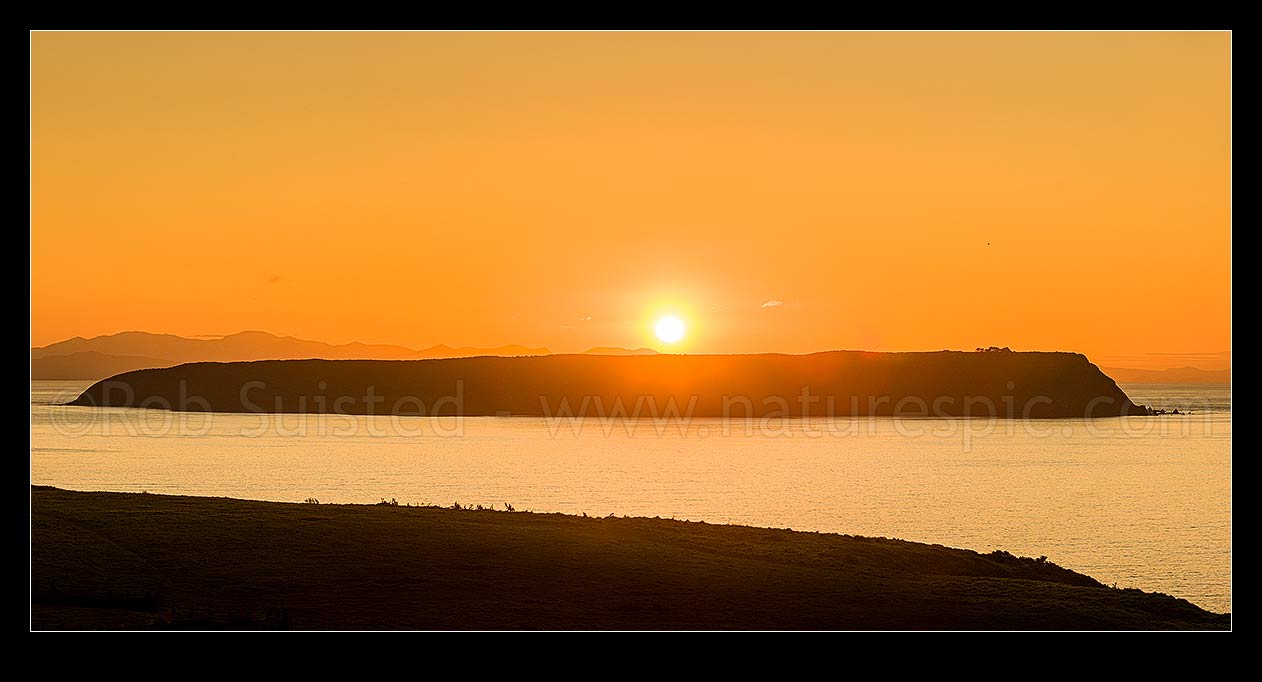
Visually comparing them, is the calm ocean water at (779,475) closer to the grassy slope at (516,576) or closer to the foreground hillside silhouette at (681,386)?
the grassy slope at (516,576)

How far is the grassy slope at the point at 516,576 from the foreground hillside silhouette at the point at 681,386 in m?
151

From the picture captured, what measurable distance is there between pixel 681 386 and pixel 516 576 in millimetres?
167067

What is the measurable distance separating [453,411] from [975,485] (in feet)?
374

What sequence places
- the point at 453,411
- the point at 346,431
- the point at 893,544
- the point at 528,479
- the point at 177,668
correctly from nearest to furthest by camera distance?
the point at 177,668 → the point at 893,544 → the point at 528,479 → the point at 346,431 → the point at 453,411

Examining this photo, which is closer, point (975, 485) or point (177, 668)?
point (177, 668)

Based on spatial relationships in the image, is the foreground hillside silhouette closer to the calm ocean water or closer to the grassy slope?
the calm ocean water

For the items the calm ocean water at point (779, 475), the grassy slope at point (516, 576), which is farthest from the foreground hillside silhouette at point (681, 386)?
the grassy slope at point (516, 576)

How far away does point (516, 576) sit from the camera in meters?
20.2

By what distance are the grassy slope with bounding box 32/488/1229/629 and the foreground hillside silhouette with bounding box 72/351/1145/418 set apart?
151 meters
